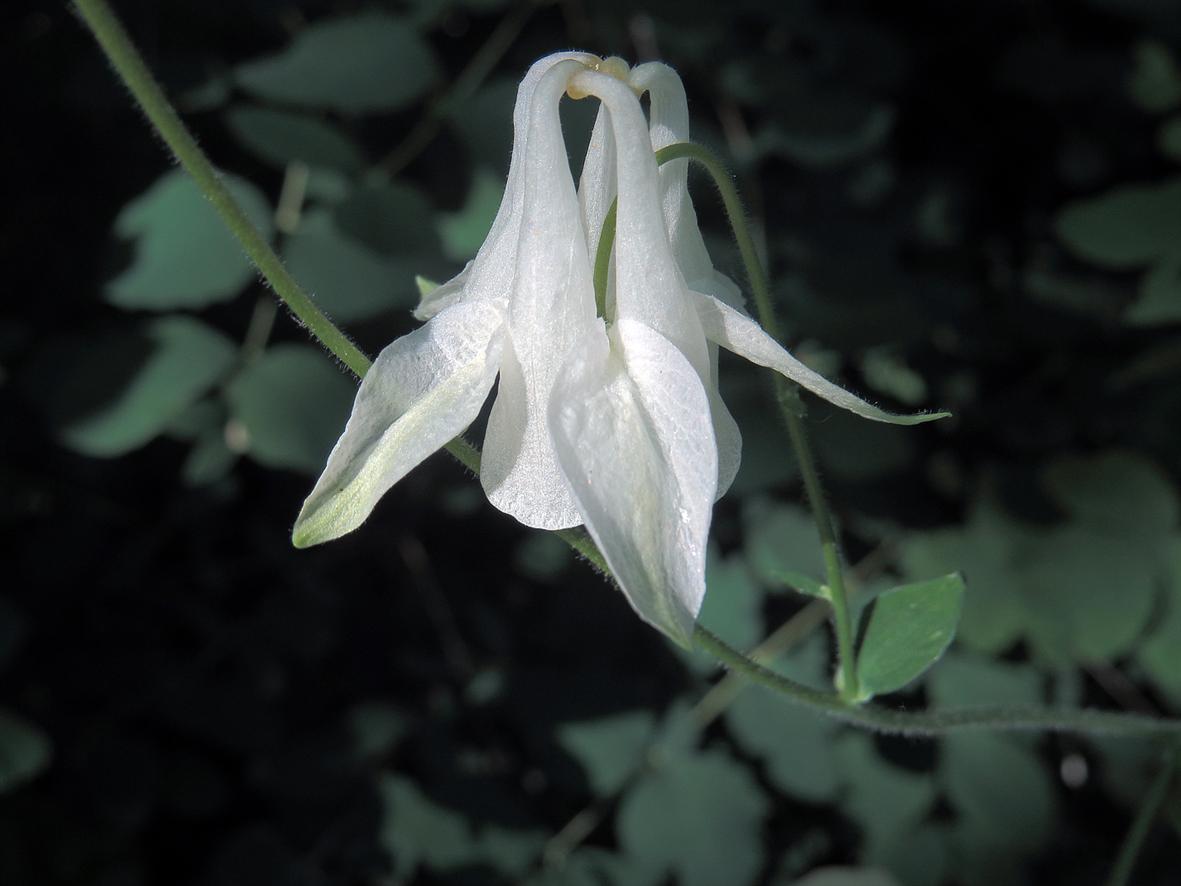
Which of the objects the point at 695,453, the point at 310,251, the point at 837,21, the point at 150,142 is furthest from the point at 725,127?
the point at 695,453

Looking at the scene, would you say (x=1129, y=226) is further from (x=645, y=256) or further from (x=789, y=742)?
(x=645, y=256)

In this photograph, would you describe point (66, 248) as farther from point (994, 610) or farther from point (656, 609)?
point (994, 610)

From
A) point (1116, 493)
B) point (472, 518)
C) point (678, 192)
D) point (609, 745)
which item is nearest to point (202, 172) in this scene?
point (678, 192)

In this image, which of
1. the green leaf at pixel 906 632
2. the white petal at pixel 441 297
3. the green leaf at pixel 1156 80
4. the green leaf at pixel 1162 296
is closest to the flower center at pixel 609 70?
the white petal at pixel 441 297

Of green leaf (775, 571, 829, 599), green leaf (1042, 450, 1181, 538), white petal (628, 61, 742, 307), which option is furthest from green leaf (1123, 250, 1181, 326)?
white petal (628, 61, 742, 307)

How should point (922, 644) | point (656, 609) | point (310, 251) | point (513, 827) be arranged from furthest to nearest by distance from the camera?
point (513, 827) < point (310, 251) < point (922, 644) < point (656, 609)

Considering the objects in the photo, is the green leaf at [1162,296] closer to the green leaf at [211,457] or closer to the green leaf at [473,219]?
the green leaf at [473,219]

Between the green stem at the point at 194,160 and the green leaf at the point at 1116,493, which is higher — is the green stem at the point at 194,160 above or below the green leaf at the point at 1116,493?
above
